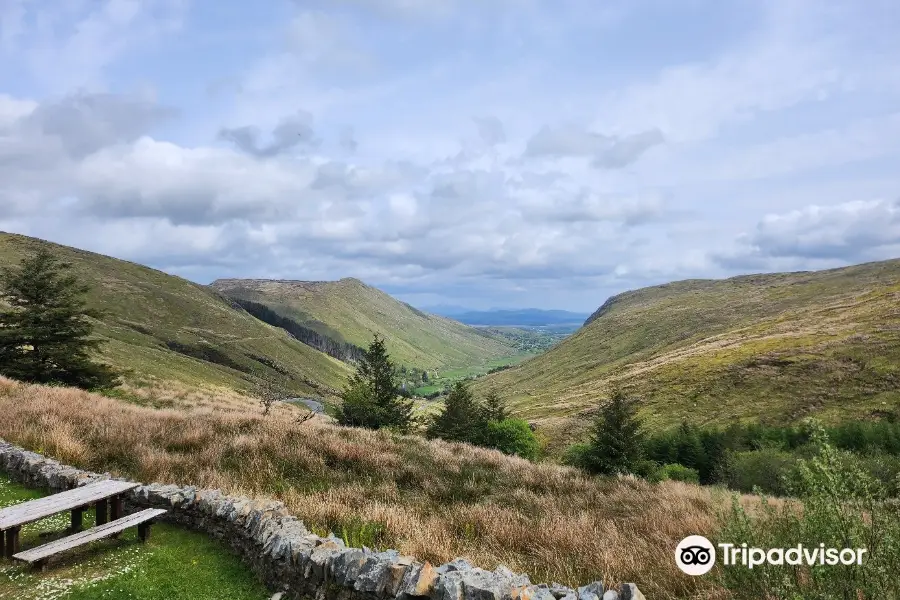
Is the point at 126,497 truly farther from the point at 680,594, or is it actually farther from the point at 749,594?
the point at 749,594

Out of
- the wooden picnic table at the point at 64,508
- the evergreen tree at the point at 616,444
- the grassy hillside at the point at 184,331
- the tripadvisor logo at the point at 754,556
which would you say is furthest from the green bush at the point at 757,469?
the grassy hillside at the point at 184,331

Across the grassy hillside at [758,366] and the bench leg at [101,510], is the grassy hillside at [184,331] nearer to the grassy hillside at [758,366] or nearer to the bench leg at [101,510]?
the grassy hillside at [758,366]

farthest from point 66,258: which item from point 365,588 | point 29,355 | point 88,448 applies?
point 365,588

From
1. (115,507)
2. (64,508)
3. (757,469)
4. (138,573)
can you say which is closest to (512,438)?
(757,469)

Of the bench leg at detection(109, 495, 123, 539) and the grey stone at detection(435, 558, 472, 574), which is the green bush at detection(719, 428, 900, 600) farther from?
the bench leg at detection(109, 495, 123, 539)

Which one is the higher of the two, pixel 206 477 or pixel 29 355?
pixel 29 355

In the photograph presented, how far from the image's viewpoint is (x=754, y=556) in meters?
5.31

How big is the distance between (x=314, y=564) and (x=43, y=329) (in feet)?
86.1

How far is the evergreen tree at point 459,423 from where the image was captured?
35906 mm

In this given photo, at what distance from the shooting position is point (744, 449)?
49188mm

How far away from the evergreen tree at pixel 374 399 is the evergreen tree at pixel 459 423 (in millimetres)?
2598

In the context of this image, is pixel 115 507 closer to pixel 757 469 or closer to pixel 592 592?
pixel 592 592

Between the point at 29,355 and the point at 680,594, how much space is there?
102 feet

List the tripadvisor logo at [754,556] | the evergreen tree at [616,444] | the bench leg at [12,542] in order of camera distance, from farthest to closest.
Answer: the evergreen tree at [616,444] → the bench leg at [12,542] → the tripadvisor logo at [754,556]
